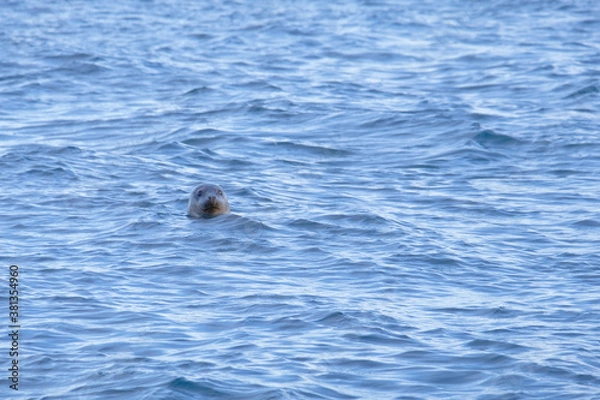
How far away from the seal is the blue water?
0.51 feet

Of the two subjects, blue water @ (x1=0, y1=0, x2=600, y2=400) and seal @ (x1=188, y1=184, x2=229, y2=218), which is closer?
blue water @ (x1=0, y1=0, x2=600, y2=400)

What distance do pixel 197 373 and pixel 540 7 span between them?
2442 cm

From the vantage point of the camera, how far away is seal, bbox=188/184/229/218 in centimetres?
1562

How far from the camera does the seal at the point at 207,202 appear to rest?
15625mm

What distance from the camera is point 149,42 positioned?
94.8ft

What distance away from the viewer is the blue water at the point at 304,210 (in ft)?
35.8

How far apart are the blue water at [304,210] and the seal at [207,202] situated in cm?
16

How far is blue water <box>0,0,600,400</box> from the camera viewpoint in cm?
1091

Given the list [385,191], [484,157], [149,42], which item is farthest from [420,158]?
[149,42]

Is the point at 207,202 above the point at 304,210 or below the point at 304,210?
above

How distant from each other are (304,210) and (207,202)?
126cm

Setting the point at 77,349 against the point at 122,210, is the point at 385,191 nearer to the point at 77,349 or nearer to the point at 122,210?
the point at 122,210

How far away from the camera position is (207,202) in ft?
51.1

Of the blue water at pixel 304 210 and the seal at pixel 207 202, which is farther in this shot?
the seal at pixel 207 202
